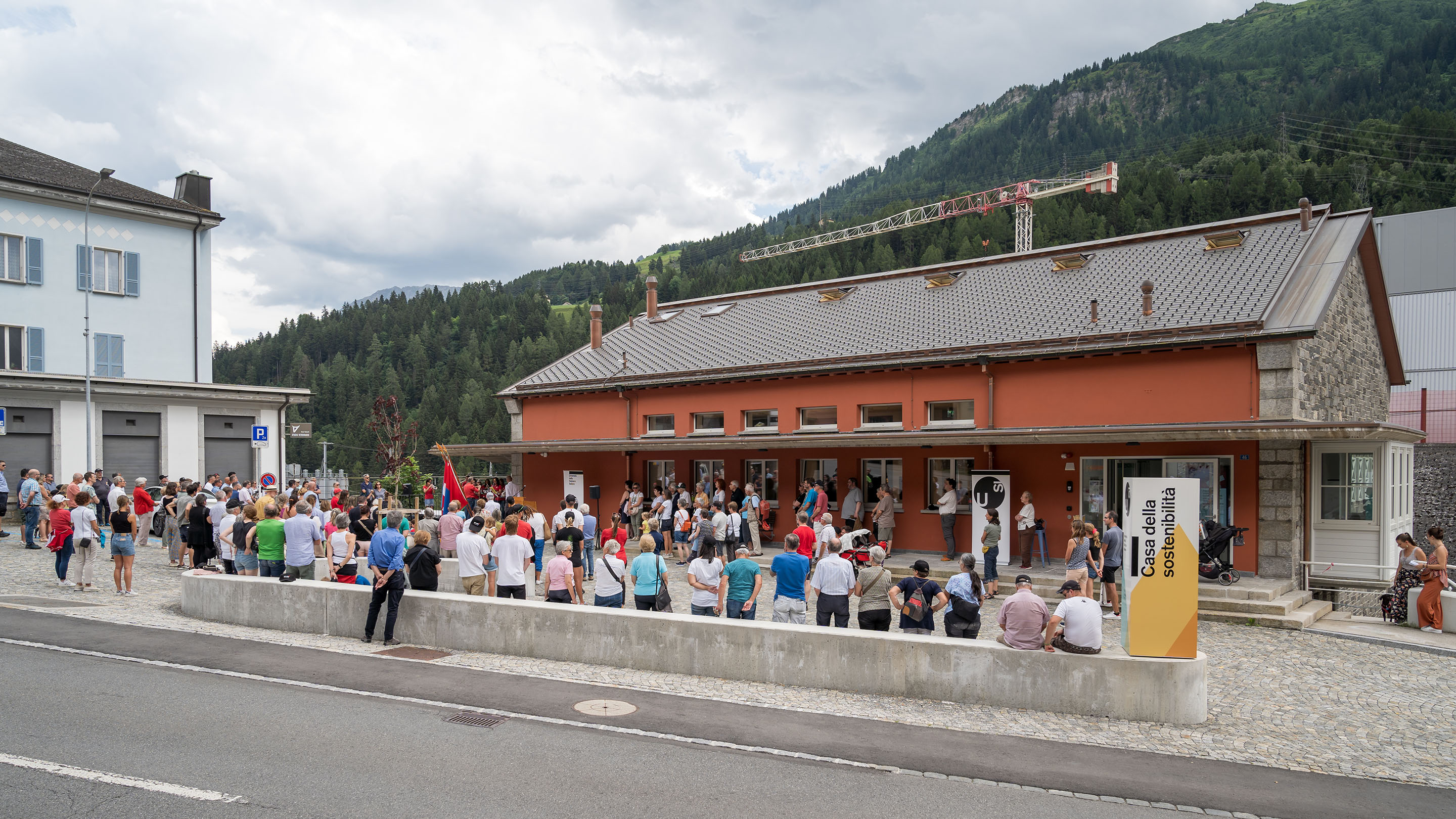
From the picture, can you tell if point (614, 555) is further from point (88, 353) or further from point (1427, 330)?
point (1427, 330)

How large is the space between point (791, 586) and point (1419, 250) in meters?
42.2

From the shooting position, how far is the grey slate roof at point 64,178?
89.2ft

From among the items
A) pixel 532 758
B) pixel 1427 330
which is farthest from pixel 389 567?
pixel 1427 330

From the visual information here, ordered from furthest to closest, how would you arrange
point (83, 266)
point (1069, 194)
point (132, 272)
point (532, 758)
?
1. point (1069, 194)
2. point (132, 272)
3. point (83, 266)
4. point (532, 758)

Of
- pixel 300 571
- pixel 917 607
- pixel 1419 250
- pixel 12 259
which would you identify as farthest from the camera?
pixel 1419 250

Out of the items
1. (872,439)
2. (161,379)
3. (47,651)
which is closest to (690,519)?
(872,439)

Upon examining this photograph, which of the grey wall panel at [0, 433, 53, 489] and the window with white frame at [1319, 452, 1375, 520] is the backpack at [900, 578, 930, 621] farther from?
the grey wall panel at [0, 433, 53, 489]

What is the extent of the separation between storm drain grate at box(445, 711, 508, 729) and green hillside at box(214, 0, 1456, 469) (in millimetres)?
67689

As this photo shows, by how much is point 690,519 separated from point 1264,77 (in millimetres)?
155022

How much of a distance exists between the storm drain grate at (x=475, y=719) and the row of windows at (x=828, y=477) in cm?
1283

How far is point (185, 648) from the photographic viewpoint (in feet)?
34.1

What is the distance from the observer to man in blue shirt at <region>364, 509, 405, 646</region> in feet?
34.7

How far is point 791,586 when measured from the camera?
399 inches

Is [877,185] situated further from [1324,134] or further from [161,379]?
[161,379]
